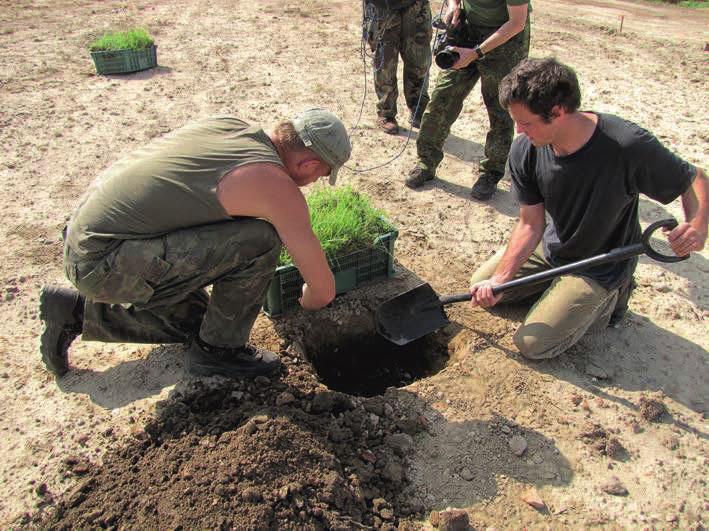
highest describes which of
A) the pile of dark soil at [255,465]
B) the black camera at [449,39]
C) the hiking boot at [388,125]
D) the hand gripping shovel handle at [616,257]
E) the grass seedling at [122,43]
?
the black camera at [449,39]

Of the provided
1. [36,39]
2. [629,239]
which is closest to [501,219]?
[629,239]

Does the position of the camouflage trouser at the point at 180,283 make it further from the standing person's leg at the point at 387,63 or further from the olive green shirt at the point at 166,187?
the standing person's leg at the point at 387,63

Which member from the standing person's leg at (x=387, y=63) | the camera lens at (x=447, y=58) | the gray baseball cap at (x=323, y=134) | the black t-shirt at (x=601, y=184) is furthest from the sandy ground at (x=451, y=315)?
the gray baseball cap at (x=323, y=134)

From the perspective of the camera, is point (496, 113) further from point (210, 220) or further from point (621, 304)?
point (210, 220)

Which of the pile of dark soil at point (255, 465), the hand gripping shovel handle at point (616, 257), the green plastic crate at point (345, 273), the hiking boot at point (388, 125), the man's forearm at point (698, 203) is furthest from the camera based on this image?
the hiking boot at point (388, 125)

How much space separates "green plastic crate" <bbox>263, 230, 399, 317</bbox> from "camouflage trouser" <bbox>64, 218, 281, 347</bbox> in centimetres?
41

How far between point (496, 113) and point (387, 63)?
1459 millimetres

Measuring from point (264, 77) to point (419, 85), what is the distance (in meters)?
2.13

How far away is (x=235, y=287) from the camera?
2.56 m

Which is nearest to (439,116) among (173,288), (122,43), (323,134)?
(323,134)

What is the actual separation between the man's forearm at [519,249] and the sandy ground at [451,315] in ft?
1.30

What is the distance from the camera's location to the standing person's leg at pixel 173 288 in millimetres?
2340

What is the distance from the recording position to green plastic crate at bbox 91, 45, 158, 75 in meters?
6.42

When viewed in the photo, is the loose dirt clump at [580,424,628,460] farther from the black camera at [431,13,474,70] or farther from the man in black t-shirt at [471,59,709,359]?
the black camera at [431,13,474,70]
